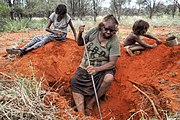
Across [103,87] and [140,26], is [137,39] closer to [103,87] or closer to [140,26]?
[140,26]

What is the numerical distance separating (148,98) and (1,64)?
2440mm

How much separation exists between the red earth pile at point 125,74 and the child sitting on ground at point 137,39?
0.12 meters

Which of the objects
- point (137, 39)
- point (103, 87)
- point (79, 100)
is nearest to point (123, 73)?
point (137, 39)

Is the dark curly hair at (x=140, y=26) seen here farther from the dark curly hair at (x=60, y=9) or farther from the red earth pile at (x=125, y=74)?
the dark curly hair at (x=60, y=9)

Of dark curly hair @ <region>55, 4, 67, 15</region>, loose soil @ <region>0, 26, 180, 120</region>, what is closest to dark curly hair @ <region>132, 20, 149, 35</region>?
loose soil @ <region>0, 26, 180, 120</region>

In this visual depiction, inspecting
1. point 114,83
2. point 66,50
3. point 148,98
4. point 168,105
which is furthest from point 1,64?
point 168,105

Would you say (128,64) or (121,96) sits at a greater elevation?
(128,64)

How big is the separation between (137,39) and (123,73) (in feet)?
2.24

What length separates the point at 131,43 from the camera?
4.32 meters

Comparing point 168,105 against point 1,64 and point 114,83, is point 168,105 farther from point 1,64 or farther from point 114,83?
point 1,64

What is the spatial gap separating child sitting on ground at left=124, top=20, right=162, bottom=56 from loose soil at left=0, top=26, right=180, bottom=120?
118 mm

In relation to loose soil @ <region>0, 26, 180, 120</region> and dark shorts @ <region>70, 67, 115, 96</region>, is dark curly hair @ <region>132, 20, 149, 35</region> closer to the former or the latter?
loose soil @ <region>0, 26, 180, 120</region>

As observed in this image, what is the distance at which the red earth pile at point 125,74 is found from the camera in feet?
9.75

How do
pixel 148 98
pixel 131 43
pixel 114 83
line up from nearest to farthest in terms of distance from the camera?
pixel 148 98
pixel 114 83
pixel 131 43
